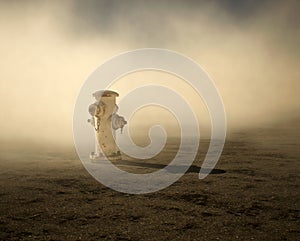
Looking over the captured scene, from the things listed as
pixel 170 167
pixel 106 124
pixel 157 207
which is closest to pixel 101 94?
pixel 106 124

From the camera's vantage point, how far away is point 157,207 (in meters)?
5.36

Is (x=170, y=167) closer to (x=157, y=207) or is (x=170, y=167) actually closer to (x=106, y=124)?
(x=106, y=124)

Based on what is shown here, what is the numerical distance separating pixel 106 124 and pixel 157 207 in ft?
16.8

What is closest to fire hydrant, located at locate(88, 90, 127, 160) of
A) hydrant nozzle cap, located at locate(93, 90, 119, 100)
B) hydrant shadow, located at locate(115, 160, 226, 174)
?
hydrant nozzle cap, located at locate(93, 90, 119, 100)

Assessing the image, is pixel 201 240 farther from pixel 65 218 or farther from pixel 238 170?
pixel 238 170

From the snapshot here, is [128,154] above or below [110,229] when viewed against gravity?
above

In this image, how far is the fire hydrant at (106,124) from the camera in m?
9.91

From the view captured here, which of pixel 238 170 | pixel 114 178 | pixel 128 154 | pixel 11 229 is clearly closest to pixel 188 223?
pixel 11 229

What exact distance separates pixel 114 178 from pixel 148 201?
83.9 inches

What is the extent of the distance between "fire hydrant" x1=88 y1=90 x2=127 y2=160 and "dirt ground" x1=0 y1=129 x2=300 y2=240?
1396mm

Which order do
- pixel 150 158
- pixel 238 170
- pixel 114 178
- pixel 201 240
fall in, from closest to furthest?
pixel 201 240 < pixel 114 178 < pixel 238 170 < pixel 150 158

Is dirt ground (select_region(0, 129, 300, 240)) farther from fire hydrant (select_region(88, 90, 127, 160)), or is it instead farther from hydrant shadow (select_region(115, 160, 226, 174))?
fire hydrant (select_region(88, 90, 127, 160))

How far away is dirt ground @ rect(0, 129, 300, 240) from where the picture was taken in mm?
4191

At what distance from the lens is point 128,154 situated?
11789 millimetres
